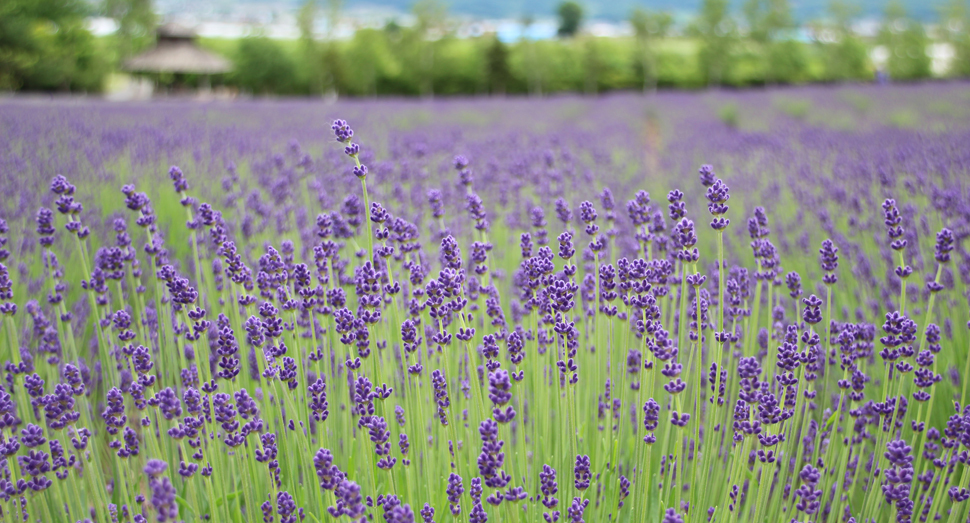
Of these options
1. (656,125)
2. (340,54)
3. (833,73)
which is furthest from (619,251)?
(340,54)

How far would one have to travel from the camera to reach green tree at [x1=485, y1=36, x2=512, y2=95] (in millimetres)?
34062

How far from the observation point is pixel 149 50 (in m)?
34.9

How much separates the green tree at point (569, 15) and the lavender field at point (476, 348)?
61358mm

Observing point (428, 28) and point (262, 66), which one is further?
point (262, 66)

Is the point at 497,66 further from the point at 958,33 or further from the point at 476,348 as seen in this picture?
the point at 476,348

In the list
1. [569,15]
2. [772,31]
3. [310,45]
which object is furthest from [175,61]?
[569,15]

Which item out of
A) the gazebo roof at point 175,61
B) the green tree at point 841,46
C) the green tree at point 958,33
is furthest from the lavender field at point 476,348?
the gazebo roof at point 175,61

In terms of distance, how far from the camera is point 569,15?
6262 cm

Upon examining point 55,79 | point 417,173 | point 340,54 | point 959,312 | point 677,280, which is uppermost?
point 340,54

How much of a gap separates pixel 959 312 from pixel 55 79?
30.0 m

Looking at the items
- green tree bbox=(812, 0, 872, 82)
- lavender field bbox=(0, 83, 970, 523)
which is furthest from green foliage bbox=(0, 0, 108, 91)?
green tree bbox=(812, 0, 872, 82)

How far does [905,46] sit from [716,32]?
10.3m

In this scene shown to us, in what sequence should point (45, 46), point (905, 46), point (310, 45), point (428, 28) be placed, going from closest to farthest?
point (45, 46) → point (905, 46) → point (428, 28) → point (310, 45)

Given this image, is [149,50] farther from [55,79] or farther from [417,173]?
[417,173]
